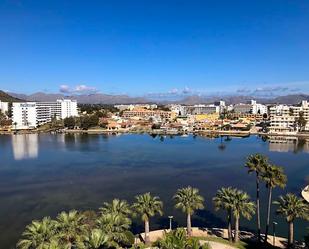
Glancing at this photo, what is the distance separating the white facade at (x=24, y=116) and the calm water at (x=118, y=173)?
36.0 meters

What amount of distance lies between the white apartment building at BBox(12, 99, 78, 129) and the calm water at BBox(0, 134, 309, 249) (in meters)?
A: 37.2

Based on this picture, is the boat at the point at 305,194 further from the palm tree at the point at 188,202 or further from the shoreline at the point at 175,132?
the shoreline at the point at 175,132

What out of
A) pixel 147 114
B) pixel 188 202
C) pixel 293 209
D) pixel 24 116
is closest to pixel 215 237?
pixel 188 202

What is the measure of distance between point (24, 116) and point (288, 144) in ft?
295

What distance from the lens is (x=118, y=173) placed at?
52.2m

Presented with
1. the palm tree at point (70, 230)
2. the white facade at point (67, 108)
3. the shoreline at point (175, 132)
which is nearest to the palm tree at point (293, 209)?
the palm tree at point (70, 230)

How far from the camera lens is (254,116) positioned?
150500 mm

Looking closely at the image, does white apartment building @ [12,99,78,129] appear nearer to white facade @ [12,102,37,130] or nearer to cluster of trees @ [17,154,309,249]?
white facade @ [12,102,37,130]

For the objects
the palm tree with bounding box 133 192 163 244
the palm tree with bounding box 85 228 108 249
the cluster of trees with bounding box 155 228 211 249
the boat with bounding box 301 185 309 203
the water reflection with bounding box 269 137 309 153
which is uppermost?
the cluster of trees with bounding box 155 228 211 249

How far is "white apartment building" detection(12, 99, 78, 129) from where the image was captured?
12575 cm

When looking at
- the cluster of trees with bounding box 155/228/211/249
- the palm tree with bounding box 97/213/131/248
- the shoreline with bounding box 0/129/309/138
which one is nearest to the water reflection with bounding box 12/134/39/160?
the shoreline with bounding box 0/129/309/138

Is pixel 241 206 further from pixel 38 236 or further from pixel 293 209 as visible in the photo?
pixel 38 236

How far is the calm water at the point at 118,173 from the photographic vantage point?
33.8 metres

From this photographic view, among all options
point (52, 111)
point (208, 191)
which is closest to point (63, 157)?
point (208, 191)
